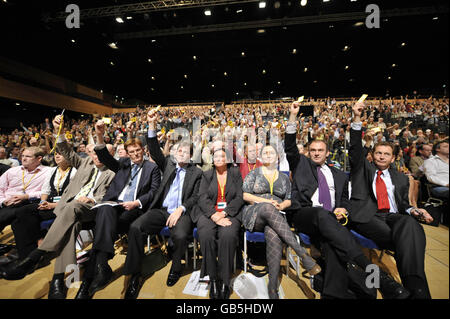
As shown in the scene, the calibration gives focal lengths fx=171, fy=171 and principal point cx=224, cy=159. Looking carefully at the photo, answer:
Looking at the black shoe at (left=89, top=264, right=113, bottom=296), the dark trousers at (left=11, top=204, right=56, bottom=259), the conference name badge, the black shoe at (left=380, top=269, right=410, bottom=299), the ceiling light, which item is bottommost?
the black shoe at (left=89, top=264, right=113, bottom=296)

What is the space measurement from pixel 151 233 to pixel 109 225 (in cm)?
40

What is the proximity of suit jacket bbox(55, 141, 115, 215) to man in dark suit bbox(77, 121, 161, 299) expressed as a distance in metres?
0.10

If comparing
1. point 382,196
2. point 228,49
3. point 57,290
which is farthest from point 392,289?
point 228,49

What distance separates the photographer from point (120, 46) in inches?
425

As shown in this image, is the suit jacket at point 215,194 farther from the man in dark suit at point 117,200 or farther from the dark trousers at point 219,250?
the man in dark suit at point 117,200

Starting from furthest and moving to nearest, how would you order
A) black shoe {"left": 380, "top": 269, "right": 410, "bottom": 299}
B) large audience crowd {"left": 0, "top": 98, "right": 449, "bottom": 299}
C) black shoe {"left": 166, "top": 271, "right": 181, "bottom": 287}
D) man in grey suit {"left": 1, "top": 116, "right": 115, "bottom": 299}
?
black shoe {"left": 166, "top": 271, "right": 181, "bottom": 287} → man in grey suit {"left": 1, "top": 116, "right": 115, "bottom": 299} → large audience crowd {"left": 0, "top": 98, "right": 449, "bottom": 299} → black shoe {"left": 380, "top": 269, "right": 410, "bottom": 299}

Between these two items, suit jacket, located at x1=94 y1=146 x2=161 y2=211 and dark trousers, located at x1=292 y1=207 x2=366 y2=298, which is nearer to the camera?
dark trousers, located at x1=292 y1=207 x2=366 y2=298

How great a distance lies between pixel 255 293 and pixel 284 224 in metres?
0.69

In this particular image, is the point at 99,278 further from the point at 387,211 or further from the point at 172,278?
the point at 387,211

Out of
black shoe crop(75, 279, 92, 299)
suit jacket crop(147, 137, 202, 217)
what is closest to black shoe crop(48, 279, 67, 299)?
black shoe crop(75, 279, 92, 299)

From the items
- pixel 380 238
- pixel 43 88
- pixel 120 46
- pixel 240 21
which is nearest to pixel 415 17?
pixel 240 21

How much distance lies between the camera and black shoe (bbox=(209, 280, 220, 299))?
1.53 meters

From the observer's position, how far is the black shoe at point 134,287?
1552 mm

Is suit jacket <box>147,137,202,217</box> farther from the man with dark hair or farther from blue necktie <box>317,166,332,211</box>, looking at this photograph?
the man with dark hair
